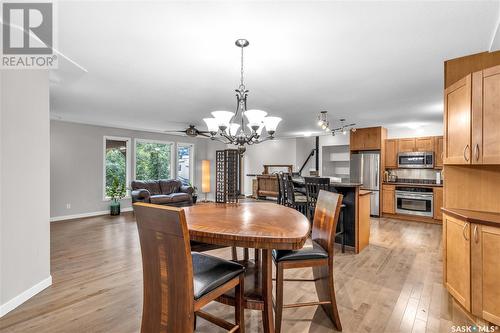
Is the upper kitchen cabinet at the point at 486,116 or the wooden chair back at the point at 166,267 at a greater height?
the upper kitchen cabinet at the point at 486,116

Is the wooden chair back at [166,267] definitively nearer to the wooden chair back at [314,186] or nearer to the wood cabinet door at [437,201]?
the wooden chair back at [314,186]

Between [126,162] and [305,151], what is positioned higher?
[305,151]

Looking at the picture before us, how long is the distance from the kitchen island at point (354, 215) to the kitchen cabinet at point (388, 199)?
260cm

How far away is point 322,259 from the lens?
72.8 inches

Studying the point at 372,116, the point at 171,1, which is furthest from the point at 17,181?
the point at 372,116

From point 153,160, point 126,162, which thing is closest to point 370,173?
point 153,160

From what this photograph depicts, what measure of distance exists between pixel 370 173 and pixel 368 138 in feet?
3.03

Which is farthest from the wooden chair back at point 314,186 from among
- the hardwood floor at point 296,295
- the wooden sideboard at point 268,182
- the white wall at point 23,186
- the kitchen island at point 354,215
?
the wooden sideboard at point 268,182

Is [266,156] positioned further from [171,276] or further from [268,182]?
[171,276]

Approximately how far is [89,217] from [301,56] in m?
6.27

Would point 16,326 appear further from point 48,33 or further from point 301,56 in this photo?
point 301,56

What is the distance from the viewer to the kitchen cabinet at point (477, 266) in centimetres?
184

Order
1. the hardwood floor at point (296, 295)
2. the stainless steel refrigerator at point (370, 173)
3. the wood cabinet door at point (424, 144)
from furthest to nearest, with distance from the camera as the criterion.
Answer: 1. the stainless steel refrigerator at point (370, 173)
2. the wood cabinet door at point (424, 144)
3. the hardwood floor at point (296, 295)

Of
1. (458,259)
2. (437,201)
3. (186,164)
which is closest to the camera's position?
(458,259)
